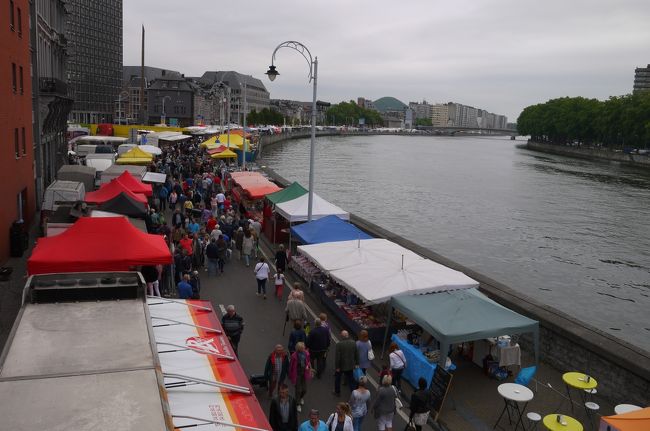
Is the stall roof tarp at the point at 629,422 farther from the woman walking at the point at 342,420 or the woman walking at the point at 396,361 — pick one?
the woman walking at the point at 396,361

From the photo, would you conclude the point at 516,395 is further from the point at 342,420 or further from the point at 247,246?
the point at 247,246

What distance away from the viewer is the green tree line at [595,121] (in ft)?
358

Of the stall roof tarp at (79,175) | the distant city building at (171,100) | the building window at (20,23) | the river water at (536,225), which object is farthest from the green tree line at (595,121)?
the building window at (20,23)

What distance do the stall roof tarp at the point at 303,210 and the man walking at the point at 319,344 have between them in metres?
8.80

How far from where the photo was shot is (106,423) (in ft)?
15.6

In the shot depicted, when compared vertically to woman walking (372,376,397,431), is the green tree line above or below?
above

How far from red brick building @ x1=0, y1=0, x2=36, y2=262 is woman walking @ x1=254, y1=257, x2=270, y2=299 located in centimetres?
858

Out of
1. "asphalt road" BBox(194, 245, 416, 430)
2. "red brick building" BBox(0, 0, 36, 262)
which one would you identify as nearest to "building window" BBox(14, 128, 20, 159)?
"red brick building" BBox(0, 0, 36, 262)

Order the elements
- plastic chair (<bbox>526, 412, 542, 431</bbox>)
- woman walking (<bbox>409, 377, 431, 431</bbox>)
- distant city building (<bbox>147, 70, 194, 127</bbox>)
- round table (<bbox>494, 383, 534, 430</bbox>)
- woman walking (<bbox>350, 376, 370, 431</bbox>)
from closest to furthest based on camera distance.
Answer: woman walking (<bbox>350, 376, 370, 431</bbox>) → woman walking (<bbox>409, 377, 431, 431</bbox>) → plastic chair (<bbox>526, 412, 542, 431</bbox>) → round table (<bbox>494, 383, 534, 430</bbox>) → distant city building (<bbox>147, 70, 194, 127</bbox>)

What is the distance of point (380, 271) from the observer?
43.3 ft

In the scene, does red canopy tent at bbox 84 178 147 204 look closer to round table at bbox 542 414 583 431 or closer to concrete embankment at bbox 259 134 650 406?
concrete embankment at bbox 259 134 650 406

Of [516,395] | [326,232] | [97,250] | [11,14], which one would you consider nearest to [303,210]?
[326,232]

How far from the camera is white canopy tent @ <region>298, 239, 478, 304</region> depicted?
40.4 ft

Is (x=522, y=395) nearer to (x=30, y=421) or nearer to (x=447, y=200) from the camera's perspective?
(x=30, y=421)
